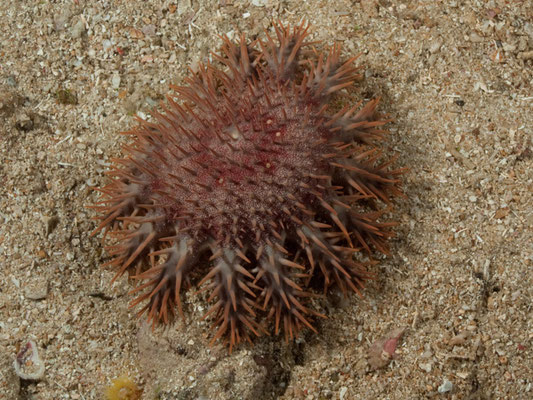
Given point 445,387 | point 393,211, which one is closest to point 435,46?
point 393,211

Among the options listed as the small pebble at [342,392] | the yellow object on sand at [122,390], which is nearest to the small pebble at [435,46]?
the small pebble at [342,392]

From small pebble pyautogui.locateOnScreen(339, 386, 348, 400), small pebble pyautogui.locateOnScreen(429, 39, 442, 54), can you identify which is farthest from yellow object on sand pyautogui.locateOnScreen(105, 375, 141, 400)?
small pebble pyautogui.locateOnScreen(429, 39, 442, 54)

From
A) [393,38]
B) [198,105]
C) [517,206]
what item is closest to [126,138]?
[198,105]

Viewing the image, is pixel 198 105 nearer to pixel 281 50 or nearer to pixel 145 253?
pixel 281 50

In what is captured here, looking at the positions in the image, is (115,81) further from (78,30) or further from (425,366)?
(425,366)

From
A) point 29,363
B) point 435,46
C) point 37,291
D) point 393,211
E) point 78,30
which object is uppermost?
point 435,46

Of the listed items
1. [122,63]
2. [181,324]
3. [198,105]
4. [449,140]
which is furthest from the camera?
[122,63]

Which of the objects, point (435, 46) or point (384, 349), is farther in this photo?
point (435, 46)

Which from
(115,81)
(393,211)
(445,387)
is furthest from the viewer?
(115,81)
